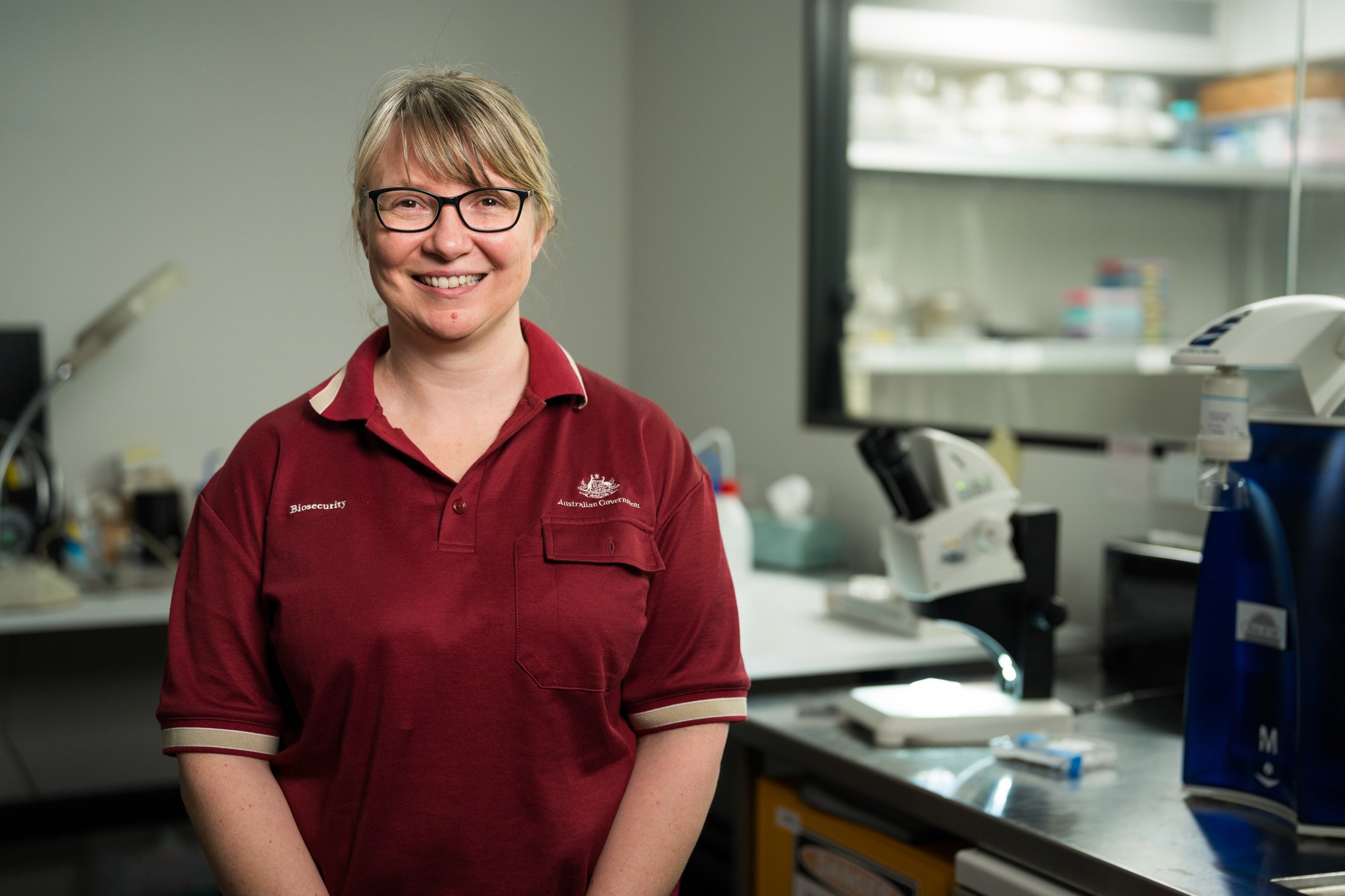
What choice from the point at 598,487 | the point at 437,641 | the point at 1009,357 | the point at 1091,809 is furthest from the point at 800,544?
the point at 437,641

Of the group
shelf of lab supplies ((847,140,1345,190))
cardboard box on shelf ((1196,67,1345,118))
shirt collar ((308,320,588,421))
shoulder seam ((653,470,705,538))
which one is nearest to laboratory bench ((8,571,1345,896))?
shoulder seam ((653,470,705,538))

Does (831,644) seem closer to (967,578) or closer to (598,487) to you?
(967,578)

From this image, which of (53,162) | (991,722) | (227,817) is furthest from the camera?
(53,162)

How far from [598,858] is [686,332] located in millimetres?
2502

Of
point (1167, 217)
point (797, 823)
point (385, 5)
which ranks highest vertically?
point (385, 5)

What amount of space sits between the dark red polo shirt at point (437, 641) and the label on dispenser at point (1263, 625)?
632 millimetres

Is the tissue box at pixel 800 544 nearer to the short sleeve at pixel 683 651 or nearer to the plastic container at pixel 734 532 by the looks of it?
the plastic container at pixel 734 532

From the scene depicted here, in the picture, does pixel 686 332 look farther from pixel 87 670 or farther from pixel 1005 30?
pixel 87 670

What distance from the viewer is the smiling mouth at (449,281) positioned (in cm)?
113

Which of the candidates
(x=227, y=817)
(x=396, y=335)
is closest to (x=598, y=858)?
(x=227, y=817)

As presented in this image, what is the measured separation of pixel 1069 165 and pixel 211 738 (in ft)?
8.57

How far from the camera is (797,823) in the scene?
5.61ft

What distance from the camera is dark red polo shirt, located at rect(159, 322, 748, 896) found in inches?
42.7

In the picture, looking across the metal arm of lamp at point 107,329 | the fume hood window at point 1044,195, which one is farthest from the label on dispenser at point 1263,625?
the metal arm of lamp at point 107,329
